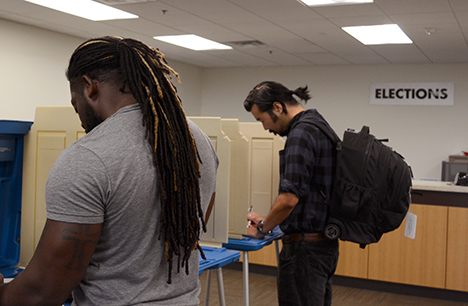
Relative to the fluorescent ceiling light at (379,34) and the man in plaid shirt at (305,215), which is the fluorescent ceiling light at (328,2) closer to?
the fluorescent ceiling light at (379,34)

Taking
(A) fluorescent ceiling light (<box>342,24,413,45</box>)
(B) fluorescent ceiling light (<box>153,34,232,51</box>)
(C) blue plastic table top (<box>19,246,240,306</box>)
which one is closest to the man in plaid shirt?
(C) blue plastic table top (<box>19,246,240,306</box>)

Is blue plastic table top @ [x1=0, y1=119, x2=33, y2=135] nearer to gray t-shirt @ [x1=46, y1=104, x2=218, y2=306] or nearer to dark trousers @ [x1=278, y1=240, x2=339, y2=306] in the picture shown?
gray t-shirt @ [x1=46, y1=104, x2=218, y2=306]

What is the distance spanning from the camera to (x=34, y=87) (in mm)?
5648

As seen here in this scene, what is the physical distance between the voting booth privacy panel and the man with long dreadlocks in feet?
2.40

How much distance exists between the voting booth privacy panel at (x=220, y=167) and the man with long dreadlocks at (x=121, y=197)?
0.73m

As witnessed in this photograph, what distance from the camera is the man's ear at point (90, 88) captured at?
890 millimetres

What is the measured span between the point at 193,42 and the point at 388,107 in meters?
3.33

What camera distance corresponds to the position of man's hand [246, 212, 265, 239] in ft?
7.47

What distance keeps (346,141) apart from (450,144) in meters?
6.15

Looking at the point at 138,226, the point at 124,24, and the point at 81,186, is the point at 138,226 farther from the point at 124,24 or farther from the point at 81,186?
the point at 124,24

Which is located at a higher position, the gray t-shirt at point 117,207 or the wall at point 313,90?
the wall at point 313,90

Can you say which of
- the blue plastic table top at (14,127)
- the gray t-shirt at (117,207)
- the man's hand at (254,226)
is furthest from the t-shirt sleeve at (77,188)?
the man's hand at (254,226)

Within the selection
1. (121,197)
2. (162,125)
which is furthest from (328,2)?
(121,197)

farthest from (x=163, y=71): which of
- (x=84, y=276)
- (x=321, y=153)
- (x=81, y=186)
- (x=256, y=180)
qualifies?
(x=256, y=180)
